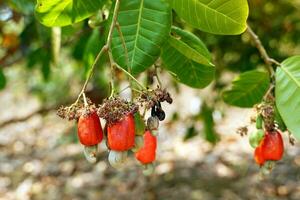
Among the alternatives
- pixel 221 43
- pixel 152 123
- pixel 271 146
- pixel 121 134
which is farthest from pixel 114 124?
pixel 221 43

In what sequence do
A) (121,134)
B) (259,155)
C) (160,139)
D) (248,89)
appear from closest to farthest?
(121,134), (259,155), (248,89), (160,139)

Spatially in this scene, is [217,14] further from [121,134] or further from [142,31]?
[121,134]

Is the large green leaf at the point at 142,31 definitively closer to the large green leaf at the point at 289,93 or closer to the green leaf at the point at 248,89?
the large green leaf at the point at 289,93

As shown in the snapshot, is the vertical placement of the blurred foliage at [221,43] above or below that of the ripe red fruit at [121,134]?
below

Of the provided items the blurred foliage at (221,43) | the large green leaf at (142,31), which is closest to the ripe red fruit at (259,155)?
the large green leaf at (142,31)

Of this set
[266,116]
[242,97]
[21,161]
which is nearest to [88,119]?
[266,116]

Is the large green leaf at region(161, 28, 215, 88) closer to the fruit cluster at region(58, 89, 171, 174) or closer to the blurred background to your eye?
the fruit cluster at region(58, 89, 171, 174)
